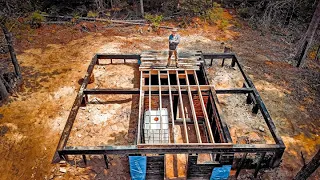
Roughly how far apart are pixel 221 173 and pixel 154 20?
10.2 metres

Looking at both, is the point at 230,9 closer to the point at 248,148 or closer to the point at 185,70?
the point at 185,70

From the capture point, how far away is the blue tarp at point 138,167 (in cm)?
553

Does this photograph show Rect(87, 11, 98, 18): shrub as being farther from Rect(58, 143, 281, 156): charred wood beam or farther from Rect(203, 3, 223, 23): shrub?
Rect(58, 143, 281, 156): charred wood beam

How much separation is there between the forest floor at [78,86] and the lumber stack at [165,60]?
2578 mm

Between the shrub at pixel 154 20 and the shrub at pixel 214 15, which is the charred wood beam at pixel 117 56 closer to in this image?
the shrub at pixel 154 20

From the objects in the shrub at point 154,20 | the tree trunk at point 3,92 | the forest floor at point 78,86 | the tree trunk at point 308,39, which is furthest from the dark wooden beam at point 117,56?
the tree trunk at point 308,39

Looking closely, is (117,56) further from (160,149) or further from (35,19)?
(35,19)

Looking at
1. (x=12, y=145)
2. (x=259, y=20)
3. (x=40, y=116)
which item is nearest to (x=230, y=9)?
(x=259, y=20)

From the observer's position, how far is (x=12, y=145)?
6867mm

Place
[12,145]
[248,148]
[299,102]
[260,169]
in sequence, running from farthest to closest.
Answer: [299,102], [12,145], [260,169], [248,148]

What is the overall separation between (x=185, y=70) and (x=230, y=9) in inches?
402

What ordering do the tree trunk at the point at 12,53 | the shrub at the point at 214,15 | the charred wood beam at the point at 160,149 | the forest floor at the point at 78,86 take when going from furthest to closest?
the shrub at the point at 214,15 < the tree trunk at the point at 12,53 < the forest floor at the point at 78,86 < the charred wood beam at the point at 160,149

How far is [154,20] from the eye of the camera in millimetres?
13906

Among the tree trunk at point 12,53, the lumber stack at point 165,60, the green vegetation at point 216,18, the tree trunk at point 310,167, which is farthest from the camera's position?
the green vegetation at point 216,18
